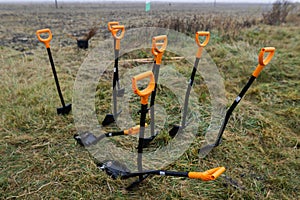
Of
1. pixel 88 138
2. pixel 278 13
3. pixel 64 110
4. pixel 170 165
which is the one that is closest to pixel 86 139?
pixel 88 138

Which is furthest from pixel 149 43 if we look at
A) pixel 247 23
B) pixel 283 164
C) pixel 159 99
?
pixel 247 23

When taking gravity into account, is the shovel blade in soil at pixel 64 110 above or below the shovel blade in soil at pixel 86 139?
above

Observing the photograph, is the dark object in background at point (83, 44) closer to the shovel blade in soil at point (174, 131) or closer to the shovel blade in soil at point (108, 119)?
the shovel blade in soil at point (108, 119)

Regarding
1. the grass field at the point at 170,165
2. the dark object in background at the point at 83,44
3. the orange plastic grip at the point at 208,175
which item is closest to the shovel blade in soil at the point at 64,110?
the grass field at the point at 170,165

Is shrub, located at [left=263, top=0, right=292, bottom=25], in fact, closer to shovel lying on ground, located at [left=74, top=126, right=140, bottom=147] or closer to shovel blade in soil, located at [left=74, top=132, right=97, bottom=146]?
shovel lying on ground, located at [left=74, top=126, right=140, bottom=147]

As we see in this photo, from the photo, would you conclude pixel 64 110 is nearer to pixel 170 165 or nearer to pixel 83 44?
pixel 170 165

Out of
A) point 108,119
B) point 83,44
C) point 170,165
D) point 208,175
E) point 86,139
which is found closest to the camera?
point 208,175

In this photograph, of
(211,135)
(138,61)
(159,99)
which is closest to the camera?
(211,135)

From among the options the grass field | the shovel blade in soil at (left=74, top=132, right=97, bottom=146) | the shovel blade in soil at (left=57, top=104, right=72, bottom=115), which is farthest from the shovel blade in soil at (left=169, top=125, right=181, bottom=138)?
the shovel blade in soil at (left=57, top=104, right=72, bottom=115)

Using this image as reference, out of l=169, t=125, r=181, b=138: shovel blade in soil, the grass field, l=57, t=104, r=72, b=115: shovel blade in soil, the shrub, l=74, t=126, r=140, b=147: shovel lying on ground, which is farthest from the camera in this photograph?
the shrub

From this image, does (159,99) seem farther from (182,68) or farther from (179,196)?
(179,196)

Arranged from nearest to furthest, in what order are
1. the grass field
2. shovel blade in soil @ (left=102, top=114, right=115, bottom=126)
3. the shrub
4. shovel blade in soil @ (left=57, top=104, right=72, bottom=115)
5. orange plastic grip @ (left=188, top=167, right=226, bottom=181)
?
1. orange plastic grip @ (left=188, top=167, right=226, bottom=181)
2. the grass field
3. shovel blade in soil @ (left=102, top=114, right=115, bottom=126)
4. shovel blade in soil @ (left=57, top=104, right=72, bottom=115)
5. the shrub

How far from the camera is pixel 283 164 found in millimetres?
1951

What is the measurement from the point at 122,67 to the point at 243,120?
2.25 m
